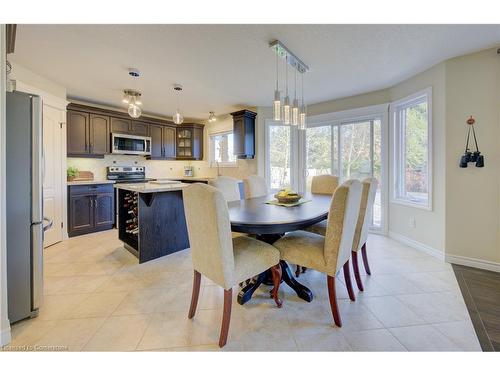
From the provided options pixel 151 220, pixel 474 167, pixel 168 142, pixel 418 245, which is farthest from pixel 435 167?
pixel 168 142

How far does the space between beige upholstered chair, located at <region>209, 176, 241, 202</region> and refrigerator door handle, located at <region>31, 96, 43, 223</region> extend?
1.51 metres

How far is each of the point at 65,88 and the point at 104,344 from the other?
12.2ft

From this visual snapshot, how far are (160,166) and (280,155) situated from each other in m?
2.90

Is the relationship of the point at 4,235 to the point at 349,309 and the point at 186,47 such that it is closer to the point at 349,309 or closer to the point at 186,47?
the point at 186,47

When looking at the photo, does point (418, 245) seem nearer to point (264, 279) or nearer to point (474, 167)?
point (474, 167)

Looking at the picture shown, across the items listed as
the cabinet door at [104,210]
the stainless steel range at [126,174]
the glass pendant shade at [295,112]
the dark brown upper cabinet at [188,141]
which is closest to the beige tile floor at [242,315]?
the cabinet door at [104,210]

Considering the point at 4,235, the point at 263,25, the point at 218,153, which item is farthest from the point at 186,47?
the point at 218,153

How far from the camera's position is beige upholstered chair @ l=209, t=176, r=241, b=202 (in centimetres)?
263

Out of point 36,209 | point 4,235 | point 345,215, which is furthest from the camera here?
point 36,209

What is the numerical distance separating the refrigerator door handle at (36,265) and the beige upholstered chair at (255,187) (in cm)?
Result: 207

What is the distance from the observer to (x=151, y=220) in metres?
2.70

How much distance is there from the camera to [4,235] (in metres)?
1.37

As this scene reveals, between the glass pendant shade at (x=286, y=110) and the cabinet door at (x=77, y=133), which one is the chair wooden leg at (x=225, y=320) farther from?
the cabinet door at (x=77, y=133)
